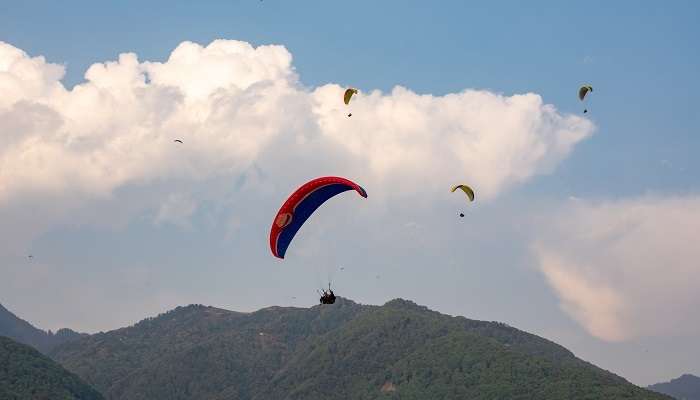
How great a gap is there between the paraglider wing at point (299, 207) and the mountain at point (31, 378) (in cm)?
13424

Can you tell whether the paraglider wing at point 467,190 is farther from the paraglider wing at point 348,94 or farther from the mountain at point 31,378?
the mountain at point 31,378

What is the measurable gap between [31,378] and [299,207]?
150648 millimetres

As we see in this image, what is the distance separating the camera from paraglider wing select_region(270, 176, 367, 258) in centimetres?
4641

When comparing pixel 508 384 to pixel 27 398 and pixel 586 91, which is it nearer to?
pixel 27 398

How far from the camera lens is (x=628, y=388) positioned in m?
175

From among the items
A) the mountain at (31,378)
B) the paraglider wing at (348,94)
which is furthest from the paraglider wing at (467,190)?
the mountain at (31,378)

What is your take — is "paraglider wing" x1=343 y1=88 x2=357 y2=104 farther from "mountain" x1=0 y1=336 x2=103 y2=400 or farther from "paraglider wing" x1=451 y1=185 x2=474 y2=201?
"mountain" x1=0 y1=336 x2=103 y2=400

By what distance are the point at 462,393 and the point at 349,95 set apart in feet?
505

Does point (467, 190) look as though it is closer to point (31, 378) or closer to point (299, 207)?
point (299, 207)

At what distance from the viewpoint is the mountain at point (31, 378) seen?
16738 cm

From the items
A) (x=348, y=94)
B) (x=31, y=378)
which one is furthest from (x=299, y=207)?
(x=31, y=378)

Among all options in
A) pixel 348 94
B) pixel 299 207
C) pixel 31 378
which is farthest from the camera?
pixel 31 378

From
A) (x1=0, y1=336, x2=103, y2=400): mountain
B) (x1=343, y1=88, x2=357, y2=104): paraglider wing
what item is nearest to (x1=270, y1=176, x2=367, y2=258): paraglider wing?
(x1=343, y1=88, x2=357, y2=104): paraglider wing

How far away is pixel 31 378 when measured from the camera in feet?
579
